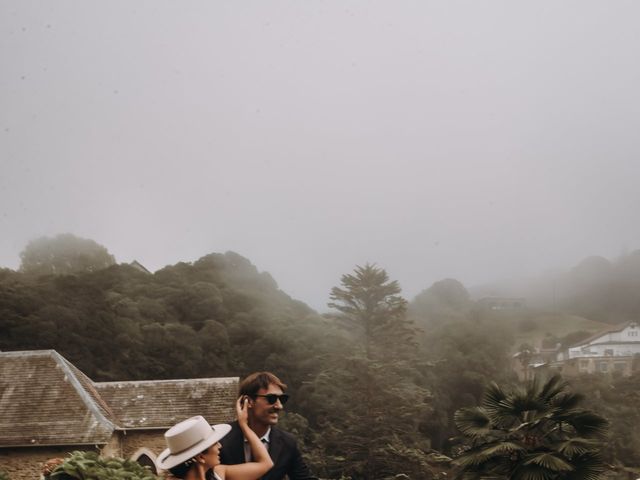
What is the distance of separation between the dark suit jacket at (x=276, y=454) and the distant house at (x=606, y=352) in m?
67.1

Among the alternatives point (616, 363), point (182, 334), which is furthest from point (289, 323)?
point (616, 363)

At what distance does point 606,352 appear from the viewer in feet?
227

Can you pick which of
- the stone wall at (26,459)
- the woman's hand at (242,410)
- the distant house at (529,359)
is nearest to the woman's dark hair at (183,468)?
the woman's hand at (242,410)

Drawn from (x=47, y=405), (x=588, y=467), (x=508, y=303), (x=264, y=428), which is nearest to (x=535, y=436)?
(x=588, y=467)

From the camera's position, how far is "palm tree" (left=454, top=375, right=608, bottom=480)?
12.0 m

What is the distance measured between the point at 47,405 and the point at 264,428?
17.0 m

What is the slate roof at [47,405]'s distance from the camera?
18078 millimetres

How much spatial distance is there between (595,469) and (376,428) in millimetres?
20546

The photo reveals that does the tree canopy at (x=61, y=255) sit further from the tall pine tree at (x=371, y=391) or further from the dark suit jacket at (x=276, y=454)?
the dark suit jacket at (x=276, y=454)

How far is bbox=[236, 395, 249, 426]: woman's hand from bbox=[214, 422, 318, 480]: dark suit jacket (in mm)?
117

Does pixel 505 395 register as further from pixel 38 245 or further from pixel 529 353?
pixel 38 245

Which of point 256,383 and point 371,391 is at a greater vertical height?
point 256,383

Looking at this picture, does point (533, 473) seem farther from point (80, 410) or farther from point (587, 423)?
point (80, 410)

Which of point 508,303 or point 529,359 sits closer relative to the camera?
point 529,359
